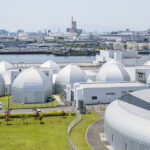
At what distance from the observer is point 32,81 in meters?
47.5

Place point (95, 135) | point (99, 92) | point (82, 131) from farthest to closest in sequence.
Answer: point (99, 92) < point (82, 131) < point (95, 135)

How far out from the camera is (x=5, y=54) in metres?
183

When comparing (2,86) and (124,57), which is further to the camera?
(124,57)

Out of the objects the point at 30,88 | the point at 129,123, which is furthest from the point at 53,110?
the point at 129,123

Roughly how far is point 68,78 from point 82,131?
21.3m

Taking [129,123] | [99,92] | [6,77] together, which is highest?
[6,77]

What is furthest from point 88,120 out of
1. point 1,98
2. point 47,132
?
point 1,98

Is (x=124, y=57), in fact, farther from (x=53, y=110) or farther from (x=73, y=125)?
(x=73, y=125)

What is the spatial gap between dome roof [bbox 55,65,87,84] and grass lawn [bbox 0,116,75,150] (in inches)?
593

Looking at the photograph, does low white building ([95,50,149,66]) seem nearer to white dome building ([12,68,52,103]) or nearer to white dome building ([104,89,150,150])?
white dome building ([12,68,52,103])

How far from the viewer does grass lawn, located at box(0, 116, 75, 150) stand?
28647 mm

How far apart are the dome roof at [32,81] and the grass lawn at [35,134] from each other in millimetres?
9768

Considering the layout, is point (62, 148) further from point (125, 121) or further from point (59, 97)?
point (59, 97)

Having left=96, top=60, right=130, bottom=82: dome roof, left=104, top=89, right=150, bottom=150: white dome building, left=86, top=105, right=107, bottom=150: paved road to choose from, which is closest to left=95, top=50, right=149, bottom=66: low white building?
left=96, top=60, right=130, bottom=82: dome roof
